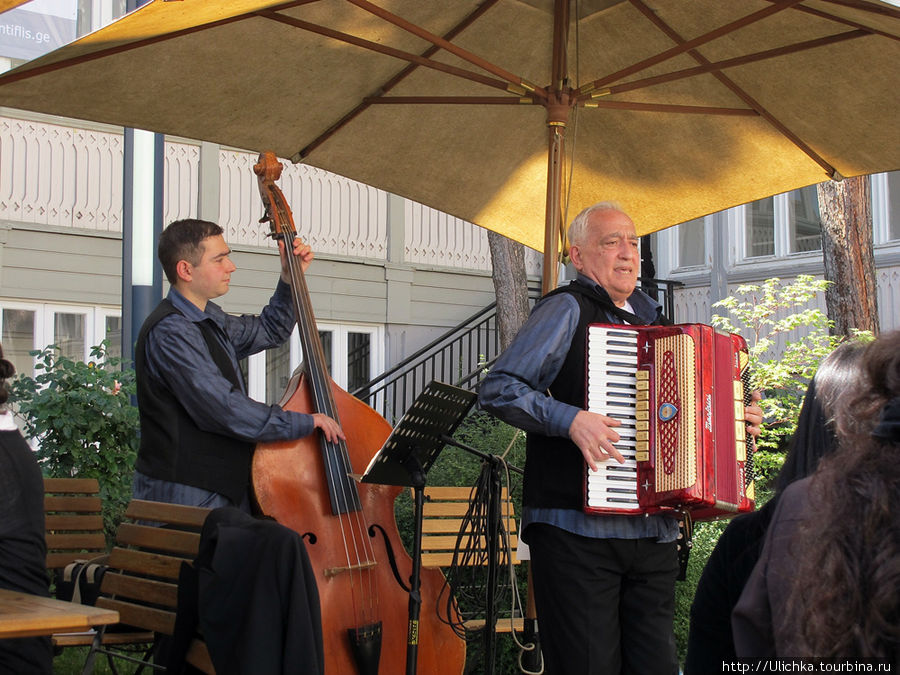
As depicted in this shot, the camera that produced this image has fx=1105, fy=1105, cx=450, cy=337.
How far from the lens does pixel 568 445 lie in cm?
381

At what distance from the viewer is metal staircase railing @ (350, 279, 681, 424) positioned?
1479 centimetres

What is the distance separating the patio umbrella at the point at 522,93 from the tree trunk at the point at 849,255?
14.5 ft

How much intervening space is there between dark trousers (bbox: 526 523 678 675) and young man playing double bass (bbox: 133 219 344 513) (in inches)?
46.9

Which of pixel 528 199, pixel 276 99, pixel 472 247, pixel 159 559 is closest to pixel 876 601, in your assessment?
pixel 159 559

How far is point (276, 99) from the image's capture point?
5.37 m

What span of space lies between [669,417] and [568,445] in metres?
0.37

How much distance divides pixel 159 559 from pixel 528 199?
293 cm

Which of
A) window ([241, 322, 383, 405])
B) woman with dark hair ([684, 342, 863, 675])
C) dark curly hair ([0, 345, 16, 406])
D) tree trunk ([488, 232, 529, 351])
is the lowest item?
woman with dark hair ([684, 342, 863, 675])

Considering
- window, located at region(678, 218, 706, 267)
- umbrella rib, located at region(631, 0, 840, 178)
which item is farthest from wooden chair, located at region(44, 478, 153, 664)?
window, located at region(678, 218, 706, 267)

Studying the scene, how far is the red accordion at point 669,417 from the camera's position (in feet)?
11.8

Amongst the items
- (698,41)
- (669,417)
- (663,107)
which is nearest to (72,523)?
(669,417)

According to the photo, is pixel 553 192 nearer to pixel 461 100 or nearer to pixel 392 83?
pixel 461 100

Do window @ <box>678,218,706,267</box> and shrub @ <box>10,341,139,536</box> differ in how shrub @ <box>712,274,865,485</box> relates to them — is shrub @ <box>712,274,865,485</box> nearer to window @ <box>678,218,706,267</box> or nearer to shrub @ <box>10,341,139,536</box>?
shrub @ <box>10,341,139,536</box>

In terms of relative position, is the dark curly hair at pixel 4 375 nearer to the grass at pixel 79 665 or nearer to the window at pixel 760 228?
the grass at pixel 79 665
